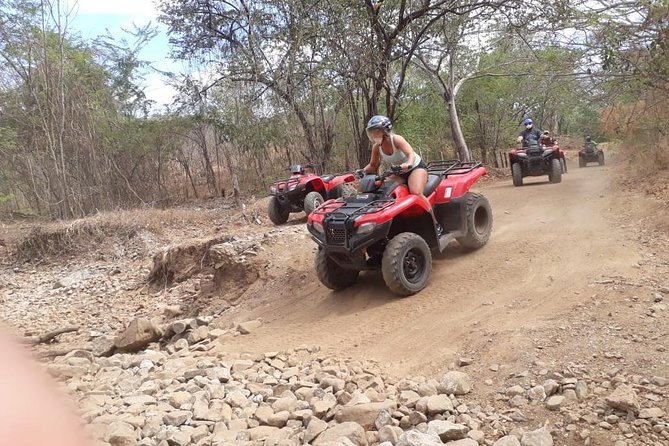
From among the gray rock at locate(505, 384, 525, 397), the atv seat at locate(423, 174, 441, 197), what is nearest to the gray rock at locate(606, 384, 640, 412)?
the gray rock at locate(505, 384, 525, 397)

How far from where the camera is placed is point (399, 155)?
5.94 metres

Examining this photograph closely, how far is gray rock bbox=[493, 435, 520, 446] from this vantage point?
9.22ft

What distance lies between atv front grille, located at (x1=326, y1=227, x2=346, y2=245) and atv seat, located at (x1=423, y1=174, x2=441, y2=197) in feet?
3.74

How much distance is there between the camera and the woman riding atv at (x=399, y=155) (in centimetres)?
568

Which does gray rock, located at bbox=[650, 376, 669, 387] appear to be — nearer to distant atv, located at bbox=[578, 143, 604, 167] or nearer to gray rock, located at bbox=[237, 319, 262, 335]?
gray rock, located at bbox=[237, 319, 262, 335]

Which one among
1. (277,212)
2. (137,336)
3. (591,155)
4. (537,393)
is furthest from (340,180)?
(591,155)

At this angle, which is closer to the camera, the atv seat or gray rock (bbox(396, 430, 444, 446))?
gray rock (bbox(396, 430, 444, 446))

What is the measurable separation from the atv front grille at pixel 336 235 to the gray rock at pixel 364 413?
2.17 m

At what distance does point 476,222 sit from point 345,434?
4240mm

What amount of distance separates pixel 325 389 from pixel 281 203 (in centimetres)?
676

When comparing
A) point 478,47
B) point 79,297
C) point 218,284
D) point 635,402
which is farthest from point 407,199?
point 478,47

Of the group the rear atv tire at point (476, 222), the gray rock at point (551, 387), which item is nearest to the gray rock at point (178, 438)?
the gray rock at point (551, 387)

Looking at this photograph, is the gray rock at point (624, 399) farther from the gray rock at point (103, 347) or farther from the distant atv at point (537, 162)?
the distant atv at point (537, 162)

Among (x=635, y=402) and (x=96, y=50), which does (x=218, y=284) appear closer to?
→ (x=635, y=402)
